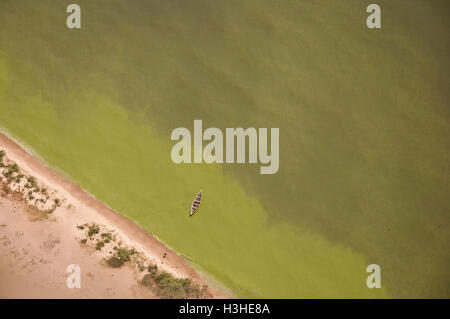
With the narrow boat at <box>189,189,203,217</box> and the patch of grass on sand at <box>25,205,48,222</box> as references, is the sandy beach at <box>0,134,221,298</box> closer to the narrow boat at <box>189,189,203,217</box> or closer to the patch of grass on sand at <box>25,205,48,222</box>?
the patch of grass on sand at <box>25,205,48,222</box>

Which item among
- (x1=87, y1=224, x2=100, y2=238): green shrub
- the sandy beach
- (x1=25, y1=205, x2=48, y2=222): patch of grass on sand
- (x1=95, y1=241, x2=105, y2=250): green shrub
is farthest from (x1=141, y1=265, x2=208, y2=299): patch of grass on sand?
(x1=25, y1=205, x2=48, y2=222): patch of grass on sand

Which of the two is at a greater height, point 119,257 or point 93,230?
point 93,230

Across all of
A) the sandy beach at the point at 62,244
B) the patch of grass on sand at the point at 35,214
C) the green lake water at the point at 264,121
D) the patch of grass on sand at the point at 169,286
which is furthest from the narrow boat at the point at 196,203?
the patch of grass on sand at the point at 35,214

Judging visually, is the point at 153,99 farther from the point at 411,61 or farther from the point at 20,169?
the point at 411,61

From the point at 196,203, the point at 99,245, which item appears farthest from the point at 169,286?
the point at 196,203

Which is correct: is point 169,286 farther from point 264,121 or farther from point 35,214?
point 264,121

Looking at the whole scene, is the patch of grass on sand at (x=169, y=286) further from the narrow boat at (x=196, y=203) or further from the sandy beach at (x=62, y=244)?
the narrow boat at (x=196, y=203)

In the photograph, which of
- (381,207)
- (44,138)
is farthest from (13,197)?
(381,207)
